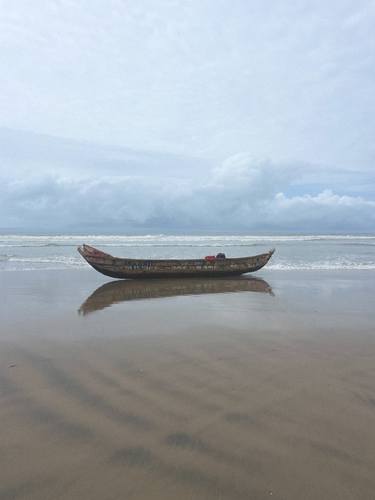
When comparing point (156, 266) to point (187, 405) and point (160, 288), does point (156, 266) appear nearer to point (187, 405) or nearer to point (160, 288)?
point (160, 288)

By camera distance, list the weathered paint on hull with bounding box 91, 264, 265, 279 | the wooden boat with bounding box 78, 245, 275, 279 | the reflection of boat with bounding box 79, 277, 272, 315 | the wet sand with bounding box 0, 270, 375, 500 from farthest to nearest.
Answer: the weathered paint on hull with bounding box 91, 264, 265, 279
the wooden boat with bounding box 78, 245, 275, 279
the reflection of boat with bounding box 79, 277, 272, 315
the wet sand with bounding box 0, 270, 375, 500

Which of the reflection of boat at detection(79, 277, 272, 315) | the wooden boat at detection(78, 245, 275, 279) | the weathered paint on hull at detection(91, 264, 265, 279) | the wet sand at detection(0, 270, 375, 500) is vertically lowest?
the wet sand at detection(0, 270, 375, 500)

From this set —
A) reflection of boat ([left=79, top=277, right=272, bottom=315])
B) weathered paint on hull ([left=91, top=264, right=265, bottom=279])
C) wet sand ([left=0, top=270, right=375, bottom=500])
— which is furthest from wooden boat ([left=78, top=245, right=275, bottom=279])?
wet sand ([left=0, top=270, right=375, bottom=500])

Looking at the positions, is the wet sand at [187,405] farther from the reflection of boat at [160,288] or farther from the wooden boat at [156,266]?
the wooden boat at [156,266]

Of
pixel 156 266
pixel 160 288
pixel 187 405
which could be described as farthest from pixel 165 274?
pixel 187 405

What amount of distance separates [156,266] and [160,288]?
1.98 meters

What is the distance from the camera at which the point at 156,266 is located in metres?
12.8

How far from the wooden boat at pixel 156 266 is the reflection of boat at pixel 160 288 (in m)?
0.28

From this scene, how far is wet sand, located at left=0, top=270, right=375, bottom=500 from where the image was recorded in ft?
7.97

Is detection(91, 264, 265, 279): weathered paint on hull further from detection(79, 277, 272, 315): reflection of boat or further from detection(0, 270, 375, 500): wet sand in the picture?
detection(0, 270, 375, 500): wet sand

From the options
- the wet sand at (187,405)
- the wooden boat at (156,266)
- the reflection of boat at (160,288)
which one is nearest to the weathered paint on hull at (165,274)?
the wooden boat at (156,266)

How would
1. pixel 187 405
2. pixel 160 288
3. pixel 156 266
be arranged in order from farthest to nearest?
pixel 156 266 → pixel 160 288 → pixel 187 405

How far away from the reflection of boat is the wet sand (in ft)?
5.70

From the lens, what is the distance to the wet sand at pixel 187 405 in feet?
7.97
